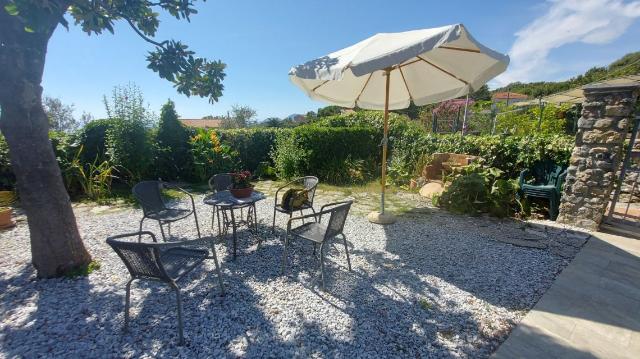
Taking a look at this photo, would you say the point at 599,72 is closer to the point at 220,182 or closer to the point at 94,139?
the point at 220,182

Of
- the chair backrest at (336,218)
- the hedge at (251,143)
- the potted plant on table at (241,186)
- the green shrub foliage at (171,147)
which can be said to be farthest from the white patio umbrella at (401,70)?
the green shrub foliage at (171,147)

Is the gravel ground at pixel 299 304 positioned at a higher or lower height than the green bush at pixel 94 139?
lower

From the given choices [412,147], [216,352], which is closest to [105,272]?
[216,352]

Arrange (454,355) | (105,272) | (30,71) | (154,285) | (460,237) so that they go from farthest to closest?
(460,237) → (105,272) → (154,285) → (30,71) → (454,355)

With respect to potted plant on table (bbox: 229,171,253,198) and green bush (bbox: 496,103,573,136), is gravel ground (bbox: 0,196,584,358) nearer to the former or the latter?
potted plant on table (bbox: 229,171,253,198)

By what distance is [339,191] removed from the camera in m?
6.88

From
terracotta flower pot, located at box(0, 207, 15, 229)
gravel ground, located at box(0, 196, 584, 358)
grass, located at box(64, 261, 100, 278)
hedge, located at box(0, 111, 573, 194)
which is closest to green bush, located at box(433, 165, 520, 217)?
hedge, located at box(0, 111, 573, 194)

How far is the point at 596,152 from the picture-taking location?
3.94 metres

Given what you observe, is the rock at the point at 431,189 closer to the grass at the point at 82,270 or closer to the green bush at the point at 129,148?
the grass at the point at 82,270

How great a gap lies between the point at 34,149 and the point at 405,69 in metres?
4.91

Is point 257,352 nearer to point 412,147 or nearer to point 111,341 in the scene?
point 111,341

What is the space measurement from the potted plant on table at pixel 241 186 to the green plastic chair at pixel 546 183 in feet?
14.8

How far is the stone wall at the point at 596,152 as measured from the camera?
3.75 m

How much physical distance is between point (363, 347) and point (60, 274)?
3113 mm
